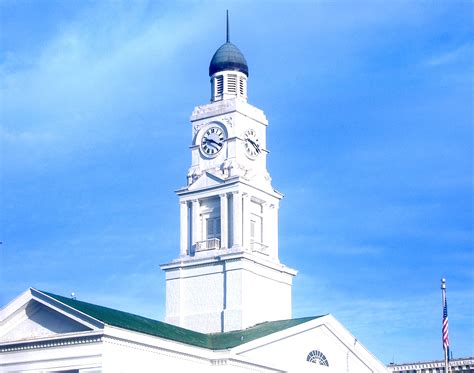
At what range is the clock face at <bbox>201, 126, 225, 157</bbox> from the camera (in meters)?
79.7

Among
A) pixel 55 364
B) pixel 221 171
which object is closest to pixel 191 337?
pixel 55 364

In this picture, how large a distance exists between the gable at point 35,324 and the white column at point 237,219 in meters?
17.4

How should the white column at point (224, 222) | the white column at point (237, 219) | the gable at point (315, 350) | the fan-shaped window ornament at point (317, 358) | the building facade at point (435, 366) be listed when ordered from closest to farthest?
the gable at point (315, 350) < the fan-shaped window ornament at point (317, 358) < the white column at point (237, 219) < the white column at point (224, 222) < the building facade at point (435, 366)

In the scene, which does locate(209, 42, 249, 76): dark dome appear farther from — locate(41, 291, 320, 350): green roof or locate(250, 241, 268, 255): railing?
locate(41, 291, 320, 350): green roof

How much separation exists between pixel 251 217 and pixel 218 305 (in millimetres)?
7160

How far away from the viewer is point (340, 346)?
243 feet

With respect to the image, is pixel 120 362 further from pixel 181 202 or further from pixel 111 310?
pixel 181 202

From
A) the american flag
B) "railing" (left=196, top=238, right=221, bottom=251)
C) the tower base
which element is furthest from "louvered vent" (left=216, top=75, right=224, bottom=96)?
the american flag

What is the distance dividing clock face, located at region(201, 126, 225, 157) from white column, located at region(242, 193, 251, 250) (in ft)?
14.4

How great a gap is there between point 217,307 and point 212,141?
12069 millimetres

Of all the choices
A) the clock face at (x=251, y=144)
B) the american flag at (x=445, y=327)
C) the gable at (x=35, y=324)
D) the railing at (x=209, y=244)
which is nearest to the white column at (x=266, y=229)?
the clock face at (x=251, y=144)

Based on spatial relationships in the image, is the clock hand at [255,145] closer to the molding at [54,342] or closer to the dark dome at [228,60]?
the dark dome at [228,60]

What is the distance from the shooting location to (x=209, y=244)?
7750cm

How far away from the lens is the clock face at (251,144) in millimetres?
79812
